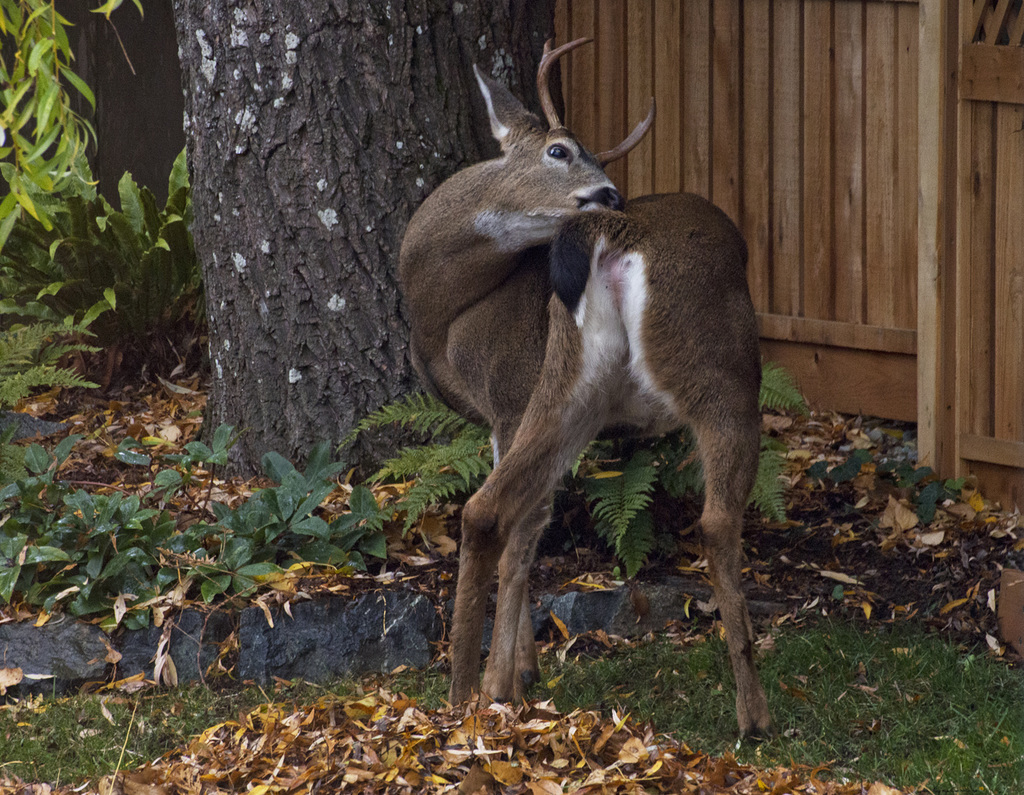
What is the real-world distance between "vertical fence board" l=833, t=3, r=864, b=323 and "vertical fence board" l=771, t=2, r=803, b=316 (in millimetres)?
260

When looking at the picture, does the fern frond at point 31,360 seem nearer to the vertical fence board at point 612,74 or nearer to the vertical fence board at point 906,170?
the vertical fence board at point 612,74

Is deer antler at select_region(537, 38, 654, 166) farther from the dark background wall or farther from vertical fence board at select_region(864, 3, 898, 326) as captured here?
the dark background wall

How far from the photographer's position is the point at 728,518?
3.43 m

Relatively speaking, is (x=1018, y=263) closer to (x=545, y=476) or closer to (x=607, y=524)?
(x=607, y=524)

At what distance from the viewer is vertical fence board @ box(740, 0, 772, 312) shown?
7.10m

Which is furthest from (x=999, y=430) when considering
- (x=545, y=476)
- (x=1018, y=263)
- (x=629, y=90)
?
(x=629, y=90)

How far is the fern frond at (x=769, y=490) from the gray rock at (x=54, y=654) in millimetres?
2379

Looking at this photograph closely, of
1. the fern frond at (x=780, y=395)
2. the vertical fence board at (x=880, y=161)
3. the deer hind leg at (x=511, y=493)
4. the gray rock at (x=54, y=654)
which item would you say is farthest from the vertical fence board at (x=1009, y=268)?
the gray rock at (x=54, y=654)

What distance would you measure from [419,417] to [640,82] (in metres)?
3.74

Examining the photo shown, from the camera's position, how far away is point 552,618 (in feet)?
14.9

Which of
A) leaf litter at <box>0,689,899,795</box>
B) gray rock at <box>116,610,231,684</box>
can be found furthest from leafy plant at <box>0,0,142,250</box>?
leaf litter at <box>0,689,899,795</box>

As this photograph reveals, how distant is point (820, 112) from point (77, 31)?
4870 millimetres

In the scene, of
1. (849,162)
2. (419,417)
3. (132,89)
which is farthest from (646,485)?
(132,89)

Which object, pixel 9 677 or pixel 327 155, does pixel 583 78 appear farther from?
pixel 9 677
